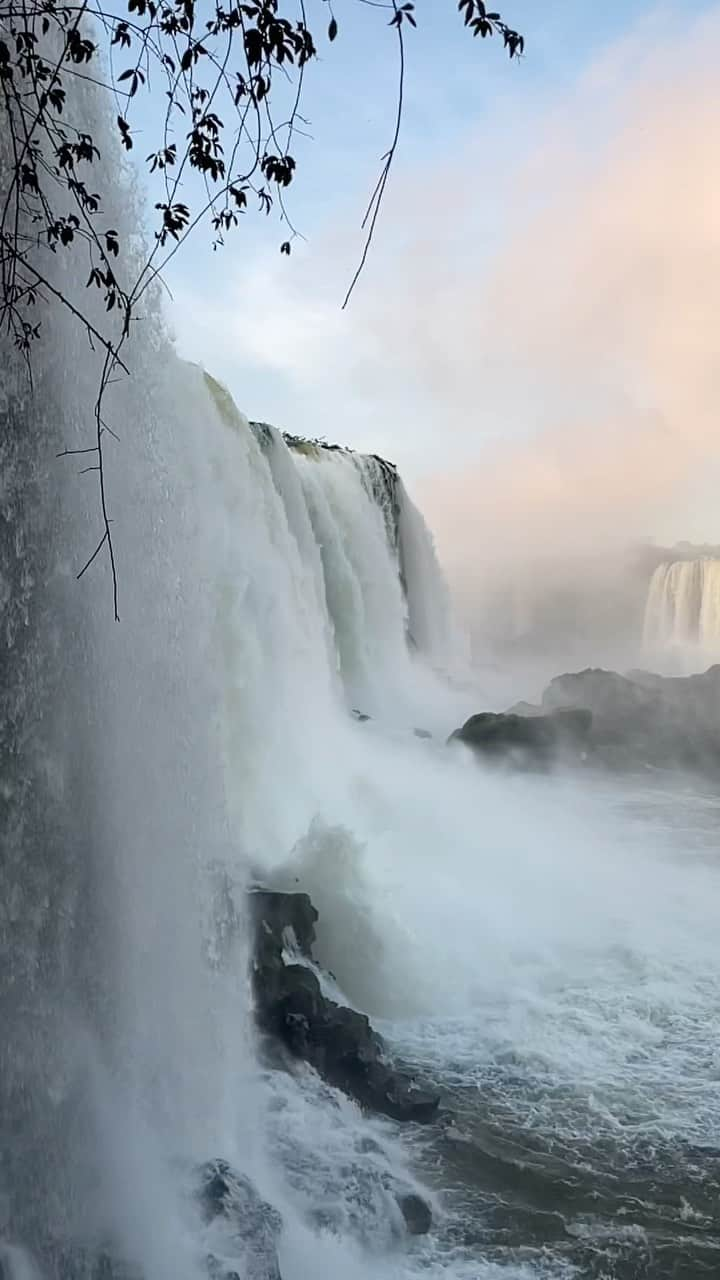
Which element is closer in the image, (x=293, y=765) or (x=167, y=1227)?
(x=167, y=1227)

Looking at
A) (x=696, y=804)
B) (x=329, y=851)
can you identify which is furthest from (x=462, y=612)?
(x=329, y=851)

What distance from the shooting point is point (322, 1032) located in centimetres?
702

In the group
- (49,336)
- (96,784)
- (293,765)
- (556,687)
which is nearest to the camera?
(49,336)

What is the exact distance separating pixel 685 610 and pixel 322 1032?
3402cm

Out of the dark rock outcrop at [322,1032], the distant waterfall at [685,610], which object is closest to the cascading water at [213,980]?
the dark rock outcrop at [322,1032]

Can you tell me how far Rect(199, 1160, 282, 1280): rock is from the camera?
4438 mm

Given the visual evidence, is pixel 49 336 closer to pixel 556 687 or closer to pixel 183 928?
pixel 183 928

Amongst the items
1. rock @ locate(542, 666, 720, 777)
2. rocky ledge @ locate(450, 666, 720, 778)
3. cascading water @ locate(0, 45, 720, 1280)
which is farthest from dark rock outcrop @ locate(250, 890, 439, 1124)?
rock @ locate(542, 666, 720, 777)

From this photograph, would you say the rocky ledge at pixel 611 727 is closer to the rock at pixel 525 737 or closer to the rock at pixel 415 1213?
the rock at pixel 525 737

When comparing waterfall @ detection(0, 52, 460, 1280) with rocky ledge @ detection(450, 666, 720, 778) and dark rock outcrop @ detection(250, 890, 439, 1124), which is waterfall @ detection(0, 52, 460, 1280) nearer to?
dark rock outcrop @ detection(250, 890, 439, 1124)

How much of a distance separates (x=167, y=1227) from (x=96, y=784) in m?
2.12

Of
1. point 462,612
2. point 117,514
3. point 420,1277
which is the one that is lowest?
point 420,1277

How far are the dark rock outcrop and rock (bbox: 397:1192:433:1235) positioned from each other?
0.99 metres

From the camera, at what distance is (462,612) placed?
5069 centimetres
